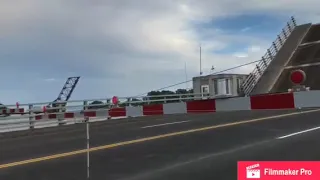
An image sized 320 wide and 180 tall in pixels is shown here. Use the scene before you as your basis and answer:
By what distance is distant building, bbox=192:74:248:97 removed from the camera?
32344mm

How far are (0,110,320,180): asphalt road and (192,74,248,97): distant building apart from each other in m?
18.2

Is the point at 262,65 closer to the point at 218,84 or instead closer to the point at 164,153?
the point at 218,84

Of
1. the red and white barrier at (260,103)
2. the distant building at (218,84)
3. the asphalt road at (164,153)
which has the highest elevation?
the distant building at (218,84)

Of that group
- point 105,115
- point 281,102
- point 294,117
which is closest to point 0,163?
point 281,102

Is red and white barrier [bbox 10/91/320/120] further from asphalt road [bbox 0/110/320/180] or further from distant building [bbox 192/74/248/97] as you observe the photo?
distant building [bbox 192/74/248/97]

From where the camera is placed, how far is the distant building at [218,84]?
106ft

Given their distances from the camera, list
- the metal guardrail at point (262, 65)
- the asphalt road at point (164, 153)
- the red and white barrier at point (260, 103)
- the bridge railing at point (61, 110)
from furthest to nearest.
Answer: the metal guardrail at point (262, 65)
the bridge railing at point (61, 110)
the red and white barrier at point (260, 103)
the asphalt road at point (164, 153)

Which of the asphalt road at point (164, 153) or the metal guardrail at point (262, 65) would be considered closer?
the asphalt road at point (164, 153)

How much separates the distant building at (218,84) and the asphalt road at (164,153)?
59.6ft

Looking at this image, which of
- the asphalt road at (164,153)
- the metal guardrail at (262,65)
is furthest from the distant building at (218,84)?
the asphalt road at (164,153)

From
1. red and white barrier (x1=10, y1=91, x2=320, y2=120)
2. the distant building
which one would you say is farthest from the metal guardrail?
red and white barrier (x1=10, y1=91, x2=320, y2=120)

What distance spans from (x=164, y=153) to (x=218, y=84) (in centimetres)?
2535

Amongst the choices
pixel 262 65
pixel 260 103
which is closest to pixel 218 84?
pixel 262 65

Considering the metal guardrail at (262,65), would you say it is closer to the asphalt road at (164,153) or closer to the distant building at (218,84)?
the distant building at (218,84)
